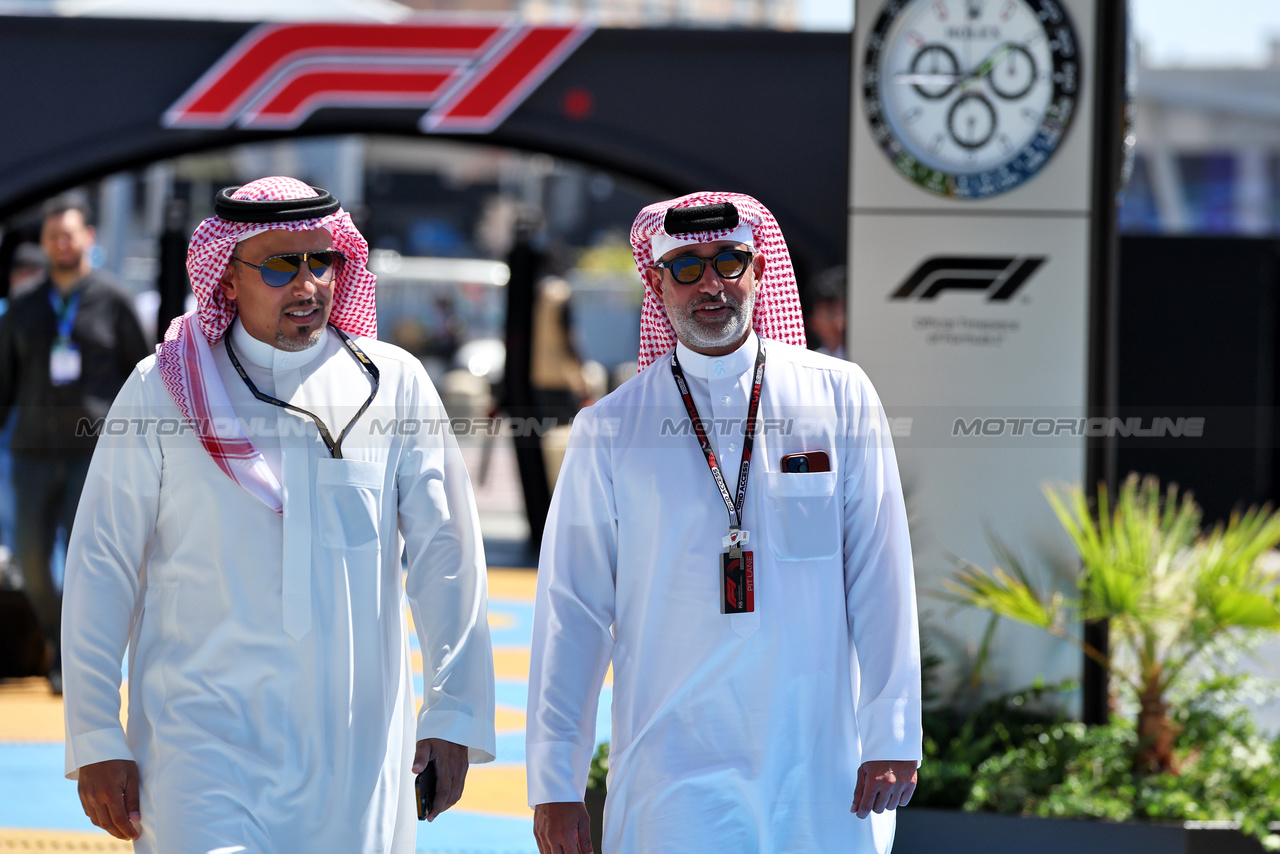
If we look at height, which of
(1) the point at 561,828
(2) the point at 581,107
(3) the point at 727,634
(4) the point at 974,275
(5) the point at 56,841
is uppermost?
(2) the point at 581,107

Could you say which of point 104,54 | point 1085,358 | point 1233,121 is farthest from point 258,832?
point 1233,121

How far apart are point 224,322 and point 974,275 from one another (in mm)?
2687

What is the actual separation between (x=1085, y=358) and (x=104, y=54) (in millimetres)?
5578

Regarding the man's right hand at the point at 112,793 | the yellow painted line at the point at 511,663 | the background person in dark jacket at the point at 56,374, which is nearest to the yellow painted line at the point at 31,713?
the background person in dark jacket at the point at 56,374

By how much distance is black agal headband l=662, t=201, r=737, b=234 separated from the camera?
2.67 metres

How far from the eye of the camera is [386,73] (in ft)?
25.1

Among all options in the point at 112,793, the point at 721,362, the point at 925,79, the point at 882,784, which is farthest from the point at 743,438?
the point at 925,79

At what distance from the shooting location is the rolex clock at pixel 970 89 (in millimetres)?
4621

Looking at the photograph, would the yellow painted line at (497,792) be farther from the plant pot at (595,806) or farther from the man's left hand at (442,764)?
the man's left hand at (442,764)

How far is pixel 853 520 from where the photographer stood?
102 inches

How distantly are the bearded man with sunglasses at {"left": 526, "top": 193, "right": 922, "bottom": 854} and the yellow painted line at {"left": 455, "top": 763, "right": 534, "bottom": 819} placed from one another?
7.21 feet

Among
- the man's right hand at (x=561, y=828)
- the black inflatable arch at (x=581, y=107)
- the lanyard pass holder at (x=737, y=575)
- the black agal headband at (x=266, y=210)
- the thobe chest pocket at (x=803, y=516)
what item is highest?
the black inflatable arch at (x=581, y=107)

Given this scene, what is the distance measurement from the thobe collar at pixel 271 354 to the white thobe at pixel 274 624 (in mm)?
59

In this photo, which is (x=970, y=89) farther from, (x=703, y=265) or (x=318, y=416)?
(x=318, y=416)
